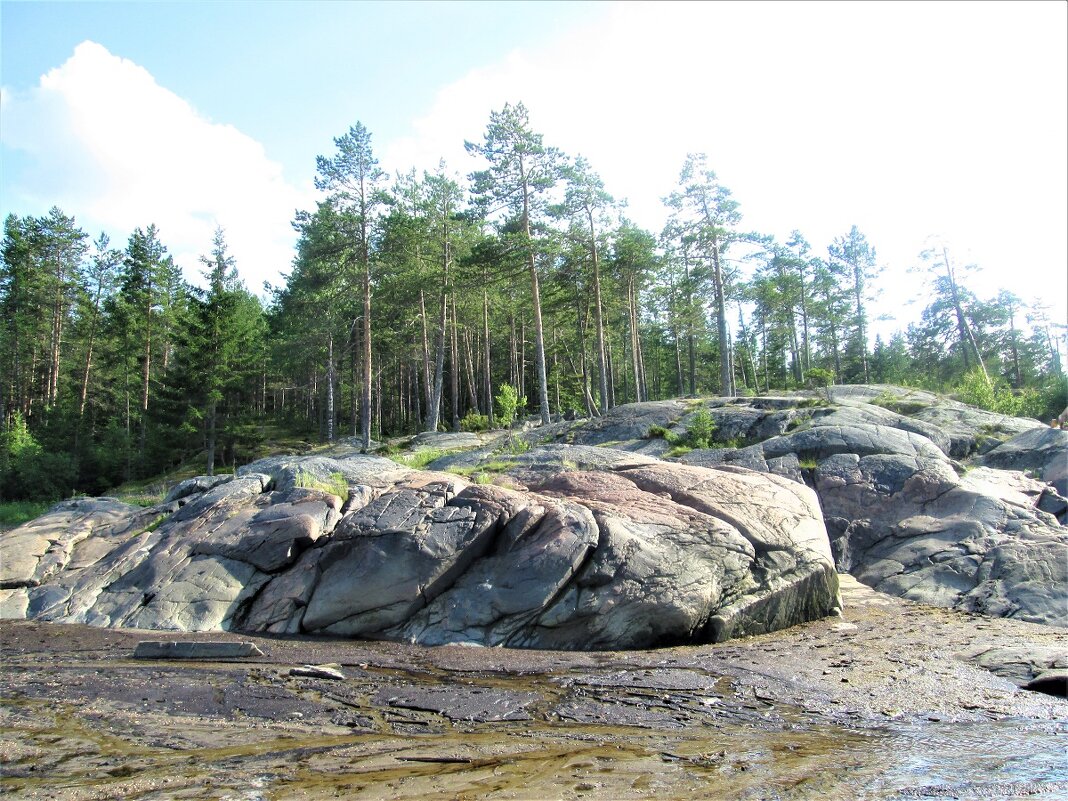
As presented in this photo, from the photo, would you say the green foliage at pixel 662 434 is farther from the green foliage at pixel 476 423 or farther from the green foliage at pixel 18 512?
the green foliage at pixel 18 512

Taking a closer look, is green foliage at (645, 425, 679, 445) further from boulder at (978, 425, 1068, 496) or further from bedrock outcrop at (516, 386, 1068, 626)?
boulder at (978, 425, 1068, 496)

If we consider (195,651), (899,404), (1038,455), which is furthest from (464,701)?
(899,404)

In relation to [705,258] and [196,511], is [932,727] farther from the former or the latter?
[705,258]

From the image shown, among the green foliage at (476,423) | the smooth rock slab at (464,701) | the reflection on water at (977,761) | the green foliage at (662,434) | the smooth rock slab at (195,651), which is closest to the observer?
the reflection on water at (977,761)

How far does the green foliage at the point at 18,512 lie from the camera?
22.2 m

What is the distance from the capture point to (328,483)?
12.0m

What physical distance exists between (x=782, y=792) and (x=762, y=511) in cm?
708

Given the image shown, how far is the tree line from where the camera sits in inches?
1146

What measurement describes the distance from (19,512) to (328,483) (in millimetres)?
19700

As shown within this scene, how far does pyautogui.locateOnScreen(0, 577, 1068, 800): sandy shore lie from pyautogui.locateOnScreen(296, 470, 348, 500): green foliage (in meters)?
3.22

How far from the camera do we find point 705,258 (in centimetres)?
3375

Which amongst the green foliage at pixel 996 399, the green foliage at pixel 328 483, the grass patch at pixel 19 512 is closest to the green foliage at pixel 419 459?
the green foliage at pixel 328 483

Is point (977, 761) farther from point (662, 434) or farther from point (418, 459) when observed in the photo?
point (662, 434)

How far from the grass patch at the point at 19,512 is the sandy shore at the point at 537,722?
17.2m
